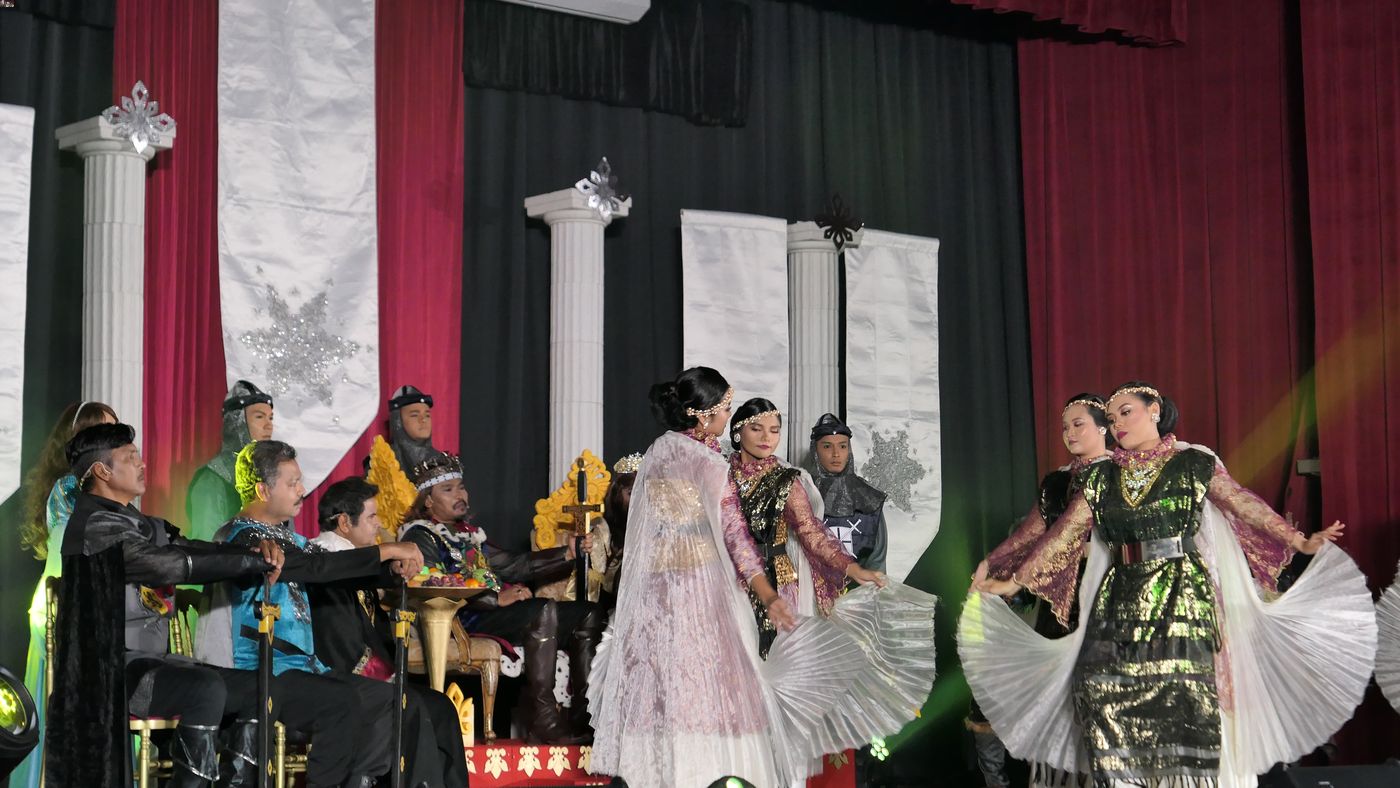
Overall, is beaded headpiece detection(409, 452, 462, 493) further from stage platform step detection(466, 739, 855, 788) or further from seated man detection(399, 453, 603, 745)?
stage platform step detection(466, 739, 855, 788)

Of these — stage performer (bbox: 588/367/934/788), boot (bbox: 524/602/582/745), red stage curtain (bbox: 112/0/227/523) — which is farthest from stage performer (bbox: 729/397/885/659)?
red stage curtain (bbox: 112/0/227/523)

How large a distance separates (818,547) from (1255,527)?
1.48 metres

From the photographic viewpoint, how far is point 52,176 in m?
7.32

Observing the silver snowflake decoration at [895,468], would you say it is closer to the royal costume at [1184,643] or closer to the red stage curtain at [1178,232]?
the red stage curtain at [1178,232]

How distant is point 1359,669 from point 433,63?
5.34 meters

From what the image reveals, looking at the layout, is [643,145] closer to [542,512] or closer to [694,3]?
[694,3]

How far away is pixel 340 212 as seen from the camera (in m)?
7.70

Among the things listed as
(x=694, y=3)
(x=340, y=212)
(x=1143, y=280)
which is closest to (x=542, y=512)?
(x=340, y=212)

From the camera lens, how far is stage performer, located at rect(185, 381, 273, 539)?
21.0 feet

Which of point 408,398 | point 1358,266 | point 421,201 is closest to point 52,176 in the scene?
point 421,201

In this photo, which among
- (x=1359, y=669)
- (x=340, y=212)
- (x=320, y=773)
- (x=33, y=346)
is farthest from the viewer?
(x=340, y=212)

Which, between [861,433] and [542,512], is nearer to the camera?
[542,512]

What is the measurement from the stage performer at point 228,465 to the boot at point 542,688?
1298 millimetres

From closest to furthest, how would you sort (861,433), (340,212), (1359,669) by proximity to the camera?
(1359,669) → (340,212) → (861,433)
